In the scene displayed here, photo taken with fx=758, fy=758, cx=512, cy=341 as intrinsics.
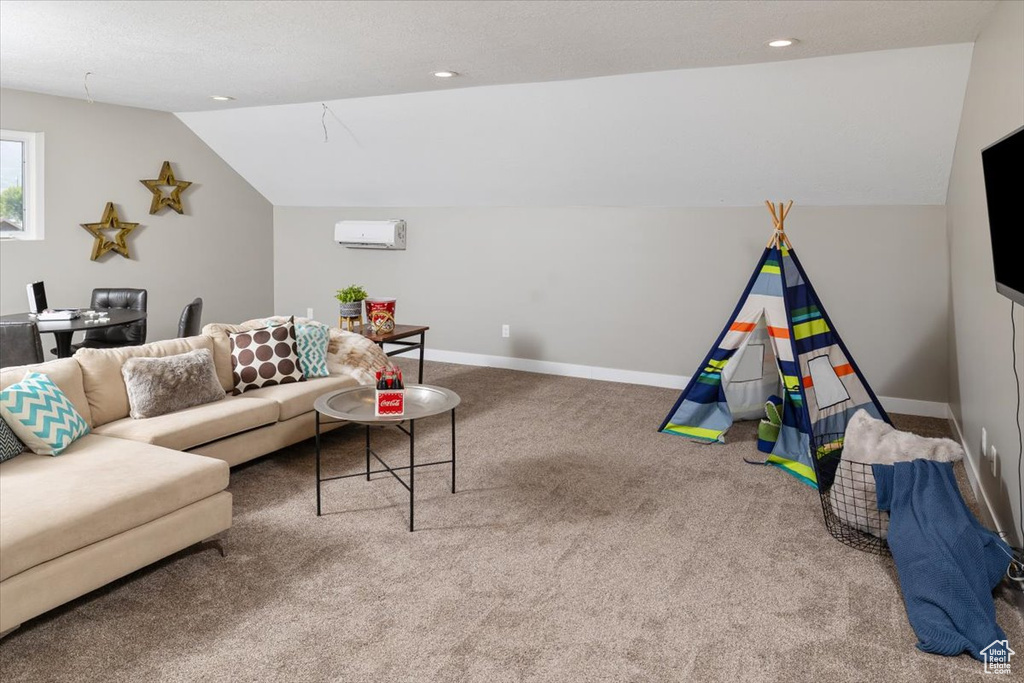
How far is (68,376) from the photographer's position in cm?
368

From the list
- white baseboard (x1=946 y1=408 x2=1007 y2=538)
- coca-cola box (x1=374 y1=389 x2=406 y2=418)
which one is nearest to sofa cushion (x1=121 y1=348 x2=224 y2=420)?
coca-cola box (x1=374 y1=389 x2=406 y2=418)

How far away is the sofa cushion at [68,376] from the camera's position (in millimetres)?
3568

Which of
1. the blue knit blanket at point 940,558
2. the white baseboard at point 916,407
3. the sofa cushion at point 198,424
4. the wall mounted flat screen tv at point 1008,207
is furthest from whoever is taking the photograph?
the white baseboard at point 916,407

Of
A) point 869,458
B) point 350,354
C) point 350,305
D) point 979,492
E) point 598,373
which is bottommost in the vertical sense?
point 979,492

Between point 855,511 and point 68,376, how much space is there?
3.78 metres

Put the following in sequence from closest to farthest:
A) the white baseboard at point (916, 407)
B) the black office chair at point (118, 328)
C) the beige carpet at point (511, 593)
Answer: the beige carpet at point (511, 593), the white baseboard at point (916, 407), the black office chair at point (118, 328)

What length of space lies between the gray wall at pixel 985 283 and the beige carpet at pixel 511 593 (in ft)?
2.62

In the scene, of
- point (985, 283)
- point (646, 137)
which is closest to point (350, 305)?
point (646, 137)

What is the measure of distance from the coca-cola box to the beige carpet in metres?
0.51

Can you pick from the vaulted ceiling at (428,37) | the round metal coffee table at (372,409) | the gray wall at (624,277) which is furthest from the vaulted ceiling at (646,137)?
the round metal coffee table at (372,409)

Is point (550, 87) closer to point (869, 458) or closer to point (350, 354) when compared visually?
point (350, 354)

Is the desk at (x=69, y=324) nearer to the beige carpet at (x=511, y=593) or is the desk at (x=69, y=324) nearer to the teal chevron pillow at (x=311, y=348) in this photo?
the teal chevron pillow at (x=311, y=348)

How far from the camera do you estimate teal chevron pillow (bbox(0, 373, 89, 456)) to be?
321 centimetres

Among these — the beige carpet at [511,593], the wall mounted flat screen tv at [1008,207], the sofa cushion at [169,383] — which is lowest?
the beige carpet at [511,593]
